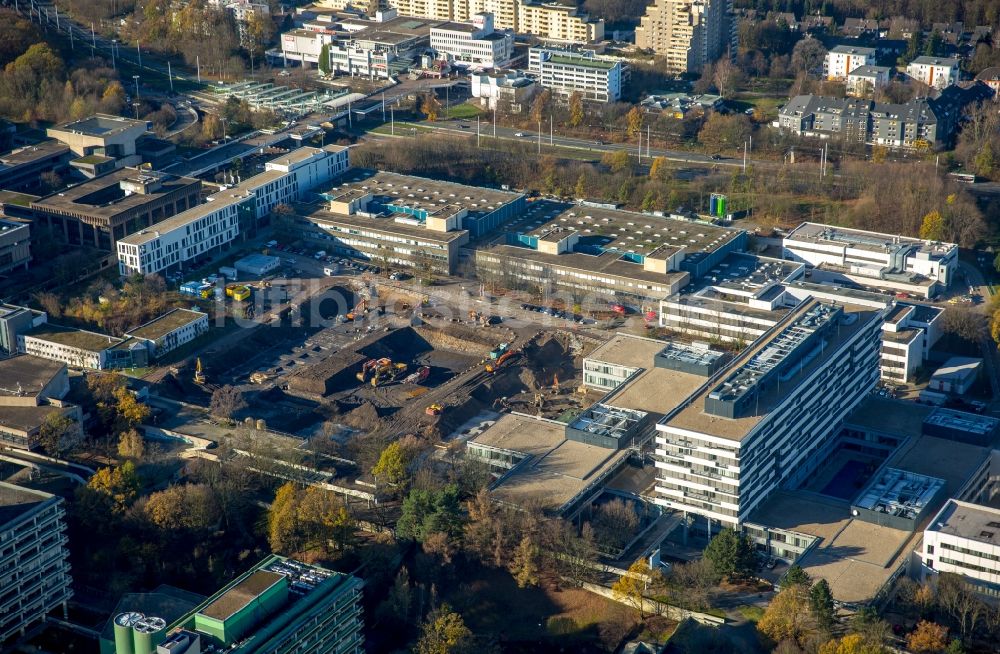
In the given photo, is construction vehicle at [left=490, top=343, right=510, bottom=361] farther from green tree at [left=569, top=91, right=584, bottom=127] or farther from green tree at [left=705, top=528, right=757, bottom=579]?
green tree at [left=569, top=91, right=584, bottom=127]

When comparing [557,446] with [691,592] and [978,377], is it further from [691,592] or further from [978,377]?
[978,377]

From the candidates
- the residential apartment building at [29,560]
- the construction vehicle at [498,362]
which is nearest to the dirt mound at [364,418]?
the construction vehicle at [498,362]

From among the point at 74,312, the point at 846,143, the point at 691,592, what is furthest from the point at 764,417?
the point at 846,143

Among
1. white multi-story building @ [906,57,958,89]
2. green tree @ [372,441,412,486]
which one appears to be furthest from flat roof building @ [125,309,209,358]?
white multi-story building @ [906,57,958,89]

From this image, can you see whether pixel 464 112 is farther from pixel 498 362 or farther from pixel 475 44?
pixel 498 362

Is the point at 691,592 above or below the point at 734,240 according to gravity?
below
